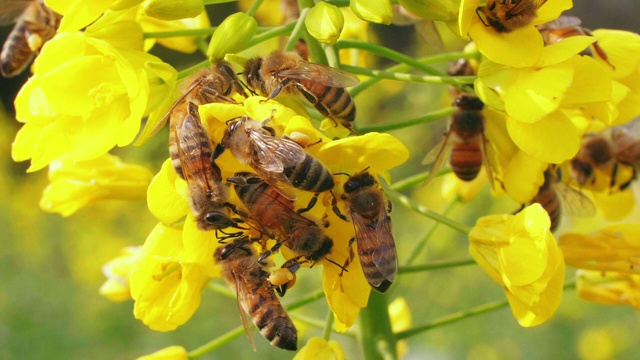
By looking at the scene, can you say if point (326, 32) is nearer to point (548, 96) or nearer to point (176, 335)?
point (548, 96)

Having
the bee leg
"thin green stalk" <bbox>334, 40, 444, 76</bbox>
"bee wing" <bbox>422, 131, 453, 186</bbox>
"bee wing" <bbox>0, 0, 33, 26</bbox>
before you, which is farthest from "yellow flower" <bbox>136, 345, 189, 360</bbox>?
"bee wing" <bbox>0, 0, 33, 26</bbox>

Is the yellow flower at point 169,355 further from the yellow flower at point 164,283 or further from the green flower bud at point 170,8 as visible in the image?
the green flower bud at point 170,8

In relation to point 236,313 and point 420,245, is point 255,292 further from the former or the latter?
point 236,313

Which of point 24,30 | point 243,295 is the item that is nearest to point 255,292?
point 243,295

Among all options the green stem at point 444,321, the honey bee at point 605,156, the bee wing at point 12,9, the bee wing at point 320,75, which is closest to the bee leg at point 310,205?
the bee wing at point 320,75

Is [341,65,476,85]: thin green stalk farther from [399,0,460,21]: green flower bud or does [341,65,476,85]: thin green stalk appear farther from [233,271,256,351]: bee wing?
[233,271,256,351]: bee wing
